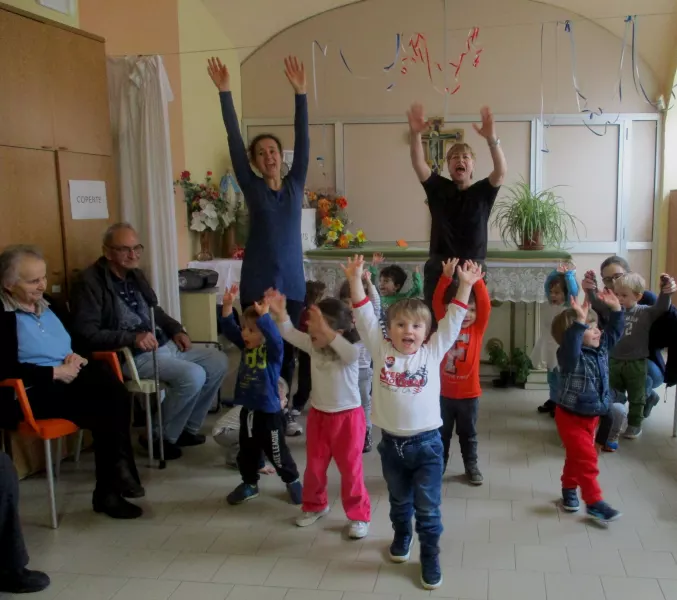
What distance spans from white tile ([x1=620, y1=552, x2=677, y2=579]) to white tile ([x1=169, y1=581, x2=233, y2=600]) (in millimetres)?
1352

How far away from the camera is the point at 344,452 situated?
2.59 meters

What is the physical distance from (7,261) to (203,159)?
2972mm

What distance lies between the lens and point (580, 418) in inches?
103

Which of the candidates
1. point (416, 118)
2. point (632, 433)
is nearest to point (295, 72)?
point (416, 118)

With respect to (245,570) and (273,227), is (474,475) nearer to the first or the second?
(245,570)

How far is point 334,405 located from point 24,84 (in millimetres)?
2143

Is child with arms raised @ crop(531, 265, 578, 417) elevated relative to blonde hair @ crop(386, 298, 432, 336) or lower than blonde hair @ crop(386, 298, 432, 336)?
lower

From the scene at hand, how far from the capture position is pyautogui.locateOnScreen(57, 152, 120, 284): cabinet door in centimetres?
345

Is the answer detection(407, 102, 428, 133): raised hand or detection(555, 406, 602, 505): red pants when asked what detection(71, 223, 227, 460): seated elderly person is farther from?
detection(555, 406, 602, 505): red pants

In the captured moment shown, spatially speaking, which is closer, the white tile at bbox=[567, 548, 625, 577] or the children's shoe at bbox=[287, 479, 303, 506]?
the white tile at bbox=[567, 548, 625, 577]

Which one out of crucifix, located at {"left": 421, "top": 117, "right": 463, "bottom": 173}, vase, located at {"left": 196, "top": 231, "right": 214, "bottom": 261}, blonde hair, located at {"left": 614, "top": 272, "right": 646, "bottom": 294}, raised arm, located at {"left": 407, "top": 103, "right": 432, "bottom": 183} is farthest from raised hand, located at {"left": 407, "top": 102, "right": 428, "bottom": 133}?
crucifix, located at {"left": 421, "top": 117, "right": 463, "bottom": 173}

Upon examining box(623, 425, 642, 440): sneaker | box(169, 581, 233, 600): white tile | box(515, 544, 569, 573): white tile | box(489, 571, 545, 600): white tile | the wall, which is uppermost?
the wall

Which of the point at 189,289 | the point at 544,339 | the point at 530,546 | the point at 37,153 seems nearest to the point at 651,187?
the point at 544,339

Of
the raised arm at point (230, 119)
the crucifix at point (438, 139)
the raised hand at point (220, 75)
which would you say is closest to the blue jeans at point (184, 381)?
the raised arm at point (230, 119)
